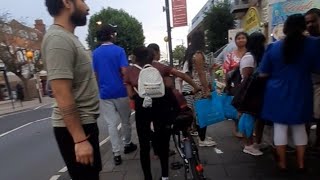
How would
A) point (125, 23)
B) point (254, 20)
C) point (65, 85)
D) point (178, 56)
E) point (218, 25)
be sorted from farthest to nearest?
point (178, 56) < point (125, 23) < point (218, 25) < point (254, 20) < point (65, 85)

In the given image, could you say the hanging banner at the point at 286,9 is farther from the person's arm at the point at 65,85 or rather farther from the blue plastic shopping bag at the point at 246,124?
the person's arm at the point at 65,85

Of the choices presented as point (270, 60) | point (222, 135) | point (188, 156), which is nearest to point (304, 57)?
point (270, 60)

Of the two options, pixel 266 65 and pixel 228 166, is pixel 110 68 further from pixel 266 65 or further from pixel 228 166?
pixel 266 65

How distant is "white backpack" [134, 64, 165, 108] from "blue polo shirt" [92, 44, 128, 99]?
149 cm

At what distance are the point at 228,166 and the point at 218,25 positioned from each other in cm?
3388

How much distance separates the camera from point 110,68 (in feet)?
19.2

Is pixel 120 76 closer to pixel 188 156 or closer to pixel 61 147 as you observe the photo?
pixel 188 156

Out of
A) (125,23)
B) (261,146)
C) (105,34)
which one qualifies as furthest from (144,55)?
(125,23)

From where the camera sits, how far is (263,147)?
20.3ft

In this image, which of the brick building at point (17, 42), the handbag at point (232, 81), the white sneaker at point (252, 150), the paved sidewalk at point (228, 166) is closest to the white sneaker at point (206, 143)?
the paved sidewalk at point (228, 166)

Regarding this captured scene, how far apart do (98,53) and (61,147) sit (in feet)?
11.2

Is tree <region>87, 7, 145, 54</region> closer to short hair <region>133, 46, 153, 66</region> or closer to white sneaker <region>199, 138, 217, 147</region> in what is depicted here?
white sneaker <region>199, 138, 217, 147</region>

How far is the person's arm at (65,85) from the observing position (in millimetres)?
2303

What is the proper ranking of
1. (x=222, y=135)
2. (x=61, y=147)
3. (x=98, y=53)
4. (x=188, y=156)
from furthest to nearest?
(x=222, y=135) < (x=98, y=53) < (x=188, y=156) < (x=61, y=147)
